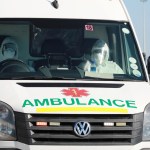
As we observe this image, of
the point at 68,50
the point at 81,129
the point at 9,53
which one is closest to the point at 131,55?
the point at 68,50

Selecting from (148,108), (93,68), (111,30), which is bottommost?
(148,108)

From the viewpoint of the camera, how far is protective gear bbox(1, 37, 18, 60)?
26.7 feet

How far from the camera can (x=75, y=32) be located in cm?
837

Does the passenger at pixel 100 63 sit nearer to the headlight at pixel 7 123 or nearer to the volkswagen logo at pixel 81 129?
the volkswagen logo at pixel 81 129

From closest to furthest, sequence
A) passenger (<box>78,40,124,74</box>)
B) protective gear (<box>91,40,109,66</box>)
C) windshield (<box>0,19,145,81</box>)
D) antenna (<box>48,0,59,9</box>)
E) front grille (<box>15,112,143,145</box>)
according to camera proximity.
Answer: front grille (<box>15,112,143,145</box>) → windshield (<box>0,19,145,81</box>) → passenger (<box>78,40,124,74</box>) → protective gear (<box>91,40,109,66</box>) → antenna (<box>48,0,59,9</box>)

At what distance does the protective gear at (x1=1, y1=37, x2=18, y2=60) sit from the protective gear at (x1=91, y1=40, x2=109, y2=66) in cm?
93

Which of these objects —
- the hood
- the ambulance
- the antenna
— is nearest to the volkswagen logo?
the ambulance

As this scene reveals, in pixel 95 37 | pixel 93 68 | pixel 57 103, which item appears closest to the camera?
pixel 57 103

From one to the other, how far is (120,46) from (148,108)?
1653 mm

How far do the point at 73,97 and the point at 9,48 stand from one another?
1.44 metres

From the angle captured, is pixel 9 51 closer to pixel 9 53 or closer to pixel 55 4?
pixel 9 53

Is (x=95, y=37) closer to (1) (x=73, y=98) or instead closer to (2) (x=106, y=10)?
(2) (x=106, y=10)

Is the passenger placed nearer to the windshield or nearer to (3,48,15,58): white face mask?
the windshield

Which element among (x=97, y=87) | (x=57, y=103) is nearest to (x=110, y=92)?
(x=97, y=87)
